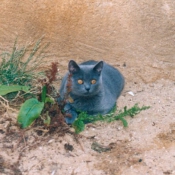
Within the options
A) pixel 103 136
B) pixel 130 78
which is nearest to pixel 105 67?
pixel 130 78

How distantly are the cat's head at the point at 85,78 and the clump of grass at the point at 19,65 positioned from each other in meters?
0.63

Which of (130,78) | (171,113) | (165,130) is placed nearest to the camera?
(165,130)

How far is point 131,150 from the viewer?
12.8ft

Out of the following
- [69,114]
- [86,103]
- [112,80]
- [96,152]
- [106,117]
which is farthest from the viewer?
[112,80]

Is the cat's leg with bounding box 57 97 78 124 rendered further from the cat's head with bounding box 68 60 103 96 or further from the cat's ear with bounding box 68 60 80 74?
the cat's ear with bounding box 68 60 80 74

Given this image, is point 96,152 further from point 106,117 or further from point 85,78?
point 85,78

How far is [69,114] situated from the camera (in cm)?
406

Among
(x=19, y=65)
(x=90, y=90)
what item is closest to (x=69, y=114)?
(x=90, y=90)

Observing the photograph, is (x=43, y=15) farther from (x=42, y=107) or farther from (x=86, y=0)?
(x=42, y=107)

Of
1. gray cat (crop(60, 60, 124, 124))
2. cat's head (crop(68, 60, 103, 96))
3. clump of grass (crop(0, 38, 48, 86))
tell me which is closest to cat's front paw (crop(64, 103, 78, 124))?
gray cat (crop(60, 60, 124, 124))

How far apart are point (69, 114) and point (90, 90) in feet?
1.14

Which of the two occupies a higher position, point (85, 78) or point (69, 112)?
point (85, 78)

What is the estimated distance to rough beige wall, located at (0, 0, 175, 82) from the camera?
16.1ft

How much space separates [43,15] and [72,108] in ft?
3.99
